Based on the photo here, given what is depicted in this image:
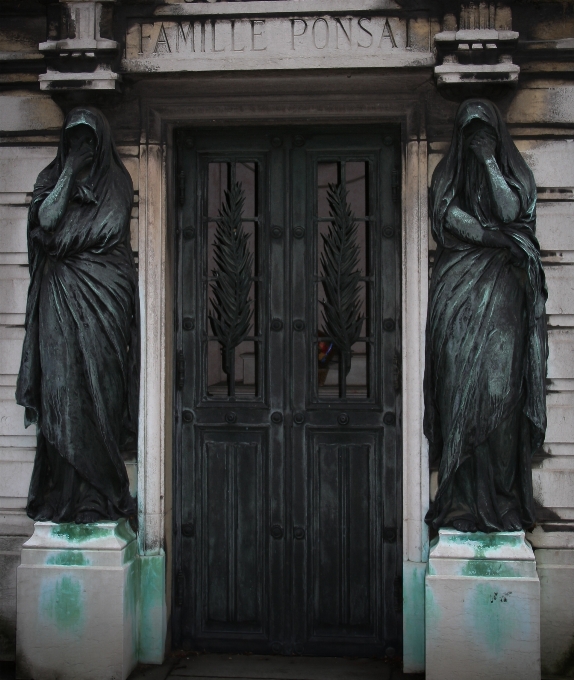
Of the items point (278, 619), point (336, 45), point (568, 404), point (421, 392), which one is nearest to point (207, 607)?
point (278, 619)

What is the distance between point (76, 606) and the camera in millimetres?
5359

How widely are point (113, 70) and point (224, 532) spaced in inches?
116

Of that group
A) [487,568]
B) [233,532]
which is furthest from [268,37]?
[487,568]

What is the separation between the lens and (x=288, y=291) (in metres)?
5.86

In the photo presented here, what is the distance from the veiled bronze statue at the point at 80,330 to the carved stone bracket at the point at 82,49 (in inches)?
7.7

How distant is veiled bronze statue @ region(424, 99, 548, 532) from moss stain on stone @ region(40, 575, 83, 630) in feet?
6.99

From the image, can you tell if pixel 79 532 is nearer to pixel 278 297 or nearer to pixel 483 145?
pixel 278 297

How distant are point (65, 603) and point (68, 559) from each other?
251 mm

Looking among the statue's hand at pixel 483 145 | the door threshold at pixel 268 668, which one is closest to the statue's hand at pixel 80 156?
the statue's hand at pixel 483 145

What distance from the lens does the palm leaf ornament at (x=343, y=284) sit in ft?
19.1

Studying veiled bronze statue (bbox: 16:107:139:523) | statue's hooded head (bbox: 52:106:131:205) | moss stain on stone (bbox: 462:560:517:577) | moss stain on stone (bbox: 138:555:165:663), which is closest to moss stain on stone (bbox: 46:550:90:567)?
veiled bronze statue (bbox: 16:107:139:523)

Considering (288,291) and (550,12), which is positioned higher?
(550,12)

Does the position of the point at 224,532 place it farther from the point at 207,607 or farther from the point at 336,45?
the point at 336,45

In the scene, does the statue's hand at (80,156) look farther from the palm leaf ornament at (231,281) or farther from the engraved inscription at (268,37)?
the palm leaf ornament at (231,281)
